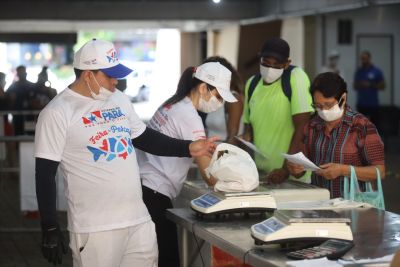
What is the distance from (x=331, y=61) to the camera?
18016mm

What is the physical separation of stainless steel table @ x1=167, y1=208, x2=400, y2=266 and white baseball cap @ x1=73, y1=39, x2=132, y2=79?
0.90 metres

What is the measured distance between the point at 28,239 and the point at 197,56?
26.4 metres

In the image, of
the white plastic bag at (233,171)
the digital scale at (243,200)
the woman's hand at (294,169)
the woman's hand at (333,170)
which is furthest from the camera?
the woman's hand at (294,169)

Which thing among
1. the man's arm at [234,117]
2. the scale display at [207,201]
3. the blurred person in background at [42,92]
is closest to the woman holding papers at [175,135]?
the scale display at [207,201]

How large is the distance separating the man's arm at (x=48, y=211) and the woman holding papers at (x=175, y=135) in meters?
0.95

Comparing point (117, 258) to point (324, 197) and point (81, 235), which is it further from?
point (324, 197)

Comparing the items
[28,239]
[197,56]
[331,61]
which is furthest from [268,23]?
[28,239]

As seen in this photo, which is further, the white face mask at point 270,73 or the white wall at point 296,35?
the white wall at point 296,35

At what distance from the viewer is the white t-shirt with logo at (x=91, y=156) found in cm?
414

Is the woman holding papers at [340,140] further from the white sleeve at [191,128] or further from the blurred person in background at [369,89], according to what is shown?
the blurred person in background at [369,89]

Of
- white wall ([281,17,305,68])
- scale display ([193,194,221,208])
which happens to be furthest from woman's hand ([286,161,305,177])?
white wall ([281,17,305,68])

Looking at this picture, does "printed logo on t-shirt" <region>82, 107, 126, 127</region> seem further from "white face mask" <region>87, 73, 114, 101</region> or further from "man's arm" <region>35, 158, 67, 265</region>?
"man's arm" <region>35, 158, 67, 265</region>

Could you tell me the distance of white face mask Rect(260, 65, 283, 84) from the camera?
6.03 m

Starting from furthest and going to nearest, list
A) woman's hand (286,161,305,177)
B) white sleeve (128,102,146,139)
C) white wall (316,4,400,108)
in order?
white wall (316,4,400,108), woman's hand (286,161,305,177), white sleeve (128,102,146,139)
